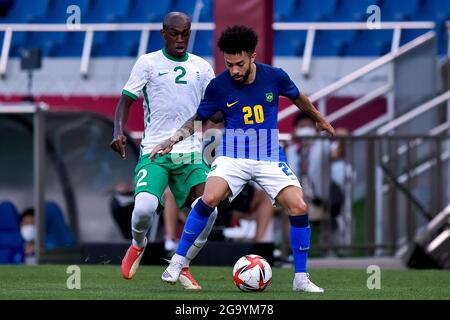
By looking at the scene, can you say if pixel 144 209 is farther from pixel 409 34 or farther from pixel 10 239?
pixel 409 34

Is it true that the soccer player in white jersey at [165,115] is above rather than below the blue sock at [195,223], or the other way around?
above

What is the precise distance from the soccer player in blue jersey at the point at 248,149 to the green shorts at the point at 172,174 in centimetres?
43

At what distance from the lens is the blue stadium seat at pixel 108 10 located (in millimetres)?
20203

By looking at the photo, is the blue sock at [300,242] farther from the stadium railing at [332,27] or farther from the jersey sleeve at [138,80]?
the stadium railing at [332,27]

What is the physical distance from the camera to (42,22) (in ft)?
66.5

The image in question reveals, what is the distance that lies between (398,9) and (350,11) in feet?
2.26

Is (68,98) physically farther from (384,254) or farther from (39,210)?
(384,254)

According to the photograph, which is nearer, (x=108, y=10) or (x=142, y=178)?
(x=142, y=178)

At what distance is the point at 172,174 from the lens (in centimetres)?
1036

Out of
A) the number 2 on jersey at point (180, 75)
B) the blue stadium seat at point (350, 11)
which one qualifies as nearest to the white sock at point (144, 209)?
the number 2 on jersey at point (180, 75)

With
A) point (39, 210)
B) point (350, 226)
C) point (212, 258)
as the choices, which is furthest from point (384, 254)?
point (39, 210)

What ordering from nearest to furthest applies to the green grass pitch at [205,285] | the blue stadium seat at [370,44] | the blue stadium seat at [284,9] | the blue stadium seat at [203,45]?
the green grass pitch at [205,285] → the blue stadium seat at [370,44] → the blue stadium seat at [203,45] → the blue stadium seat at [284,9]

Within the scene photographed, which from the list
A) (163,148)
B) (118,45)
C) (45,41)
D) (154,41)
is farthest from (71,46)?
(163,148)

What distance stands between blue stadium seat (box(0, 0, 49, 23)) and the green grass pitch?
789 centimetres
